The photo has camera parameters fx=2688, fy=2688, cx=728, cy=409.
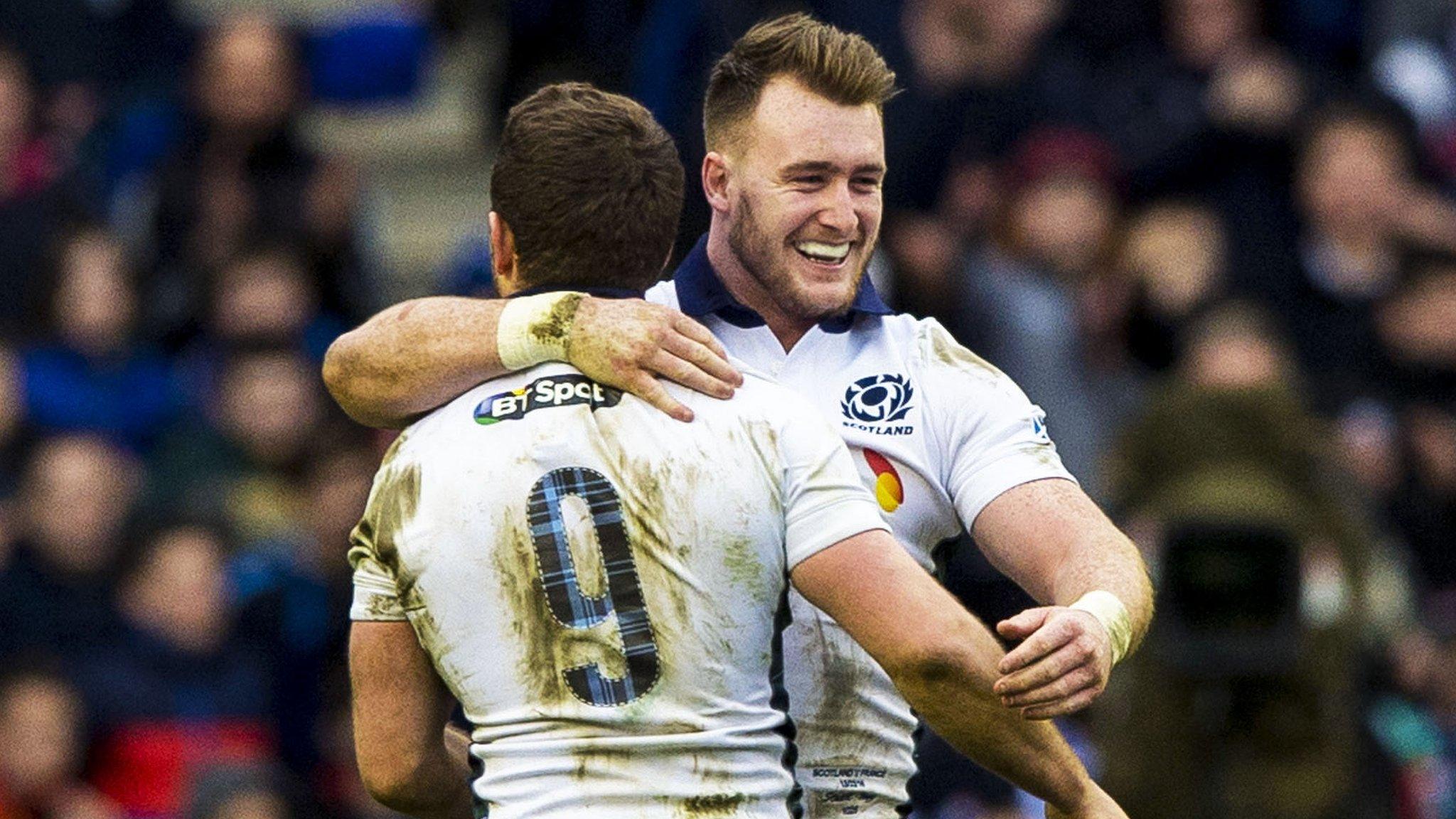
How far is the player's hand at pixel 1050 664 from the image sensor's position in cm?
385

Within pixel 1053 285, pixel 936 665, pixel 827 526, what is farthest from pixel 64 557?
pixel 936 665

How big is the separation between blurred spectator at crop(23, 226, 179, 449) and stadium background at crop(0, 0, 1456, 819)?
0.04ft

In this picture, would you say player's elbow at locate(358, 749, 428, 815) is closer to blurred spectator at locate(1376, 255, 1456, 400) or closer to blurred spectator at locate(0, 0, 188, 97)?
blurred spectator at locate(1376, 255, 1456, 400)

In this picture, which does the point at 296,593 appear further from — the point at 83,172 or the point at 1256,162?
the point at 1256,162

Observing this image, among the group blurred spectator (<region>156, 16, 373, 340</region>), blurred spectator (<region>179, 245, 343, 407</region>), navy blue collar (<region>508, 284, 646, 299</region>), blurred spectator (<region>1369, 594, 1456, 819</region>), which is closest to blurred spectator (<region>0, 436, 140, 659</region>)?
blurred spectator (<region>179, 245, 343, 407</region>)

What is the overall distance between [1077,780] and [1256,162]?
6.48 meters

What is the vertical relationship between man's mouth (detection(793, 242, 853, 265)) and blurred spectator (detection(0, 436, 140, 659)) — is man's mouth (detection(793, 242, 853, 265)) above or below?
above

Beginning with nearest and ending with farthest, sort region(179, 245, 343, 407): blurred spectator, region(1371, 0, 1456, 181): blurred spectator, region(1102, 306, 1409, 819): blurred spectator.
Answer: region(1102, 306, 1409, 819): blurred spectator
region(179, 245, 343, 407): blurred spectator
region(1371, 0, 1456, 181): blurred spectator

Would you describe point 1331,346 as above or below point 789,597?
below

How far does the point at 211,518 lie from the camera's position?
9414 millimetres

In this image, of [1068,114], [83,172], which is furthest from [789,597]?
[83,172]

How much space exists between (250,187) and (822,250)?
21.6 ft

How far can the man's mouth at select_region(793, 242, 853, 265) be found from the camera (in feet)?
14.9

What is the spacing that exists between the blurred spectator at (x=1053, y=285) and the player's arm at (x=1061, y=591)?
505 cm
